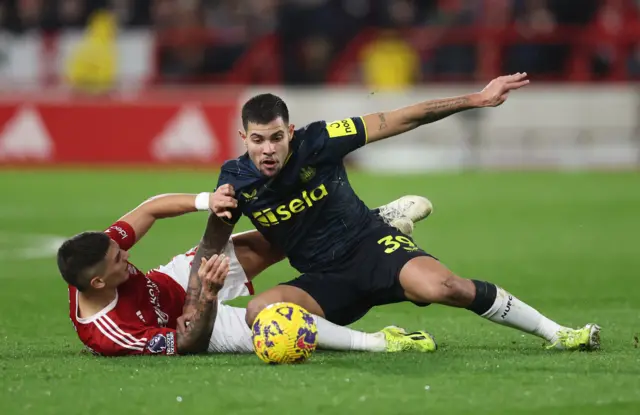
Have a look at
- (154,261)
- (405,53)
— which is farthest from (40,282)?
(405,53)

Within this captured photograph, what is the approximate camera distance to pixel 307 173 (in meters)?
7.18

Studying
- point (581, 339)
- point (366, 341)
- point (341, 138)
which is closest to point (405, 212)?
point (341, 138)

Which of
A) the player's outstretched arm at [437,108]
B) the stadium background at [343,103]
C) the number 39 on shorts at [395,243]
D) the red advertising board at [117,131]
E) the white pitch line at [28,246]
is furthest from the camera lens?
the red advertising board at [117,131]

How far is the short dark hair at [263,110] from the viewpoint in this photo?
22.5 feet

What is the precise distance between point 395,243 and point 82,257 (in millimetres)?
1846

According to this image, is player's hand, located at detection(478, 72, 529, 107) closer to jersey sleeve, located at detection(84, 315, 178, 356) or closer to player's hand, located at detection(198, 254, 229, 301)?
player's hand, located at detection(198, 254, 229, 301)

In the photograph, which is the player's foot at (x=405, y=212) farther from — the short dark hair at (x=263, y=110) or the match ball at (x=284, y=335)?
the match ball at (x=284, y=335)

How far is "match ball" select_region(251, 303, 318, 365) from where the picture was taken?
644 centimetres

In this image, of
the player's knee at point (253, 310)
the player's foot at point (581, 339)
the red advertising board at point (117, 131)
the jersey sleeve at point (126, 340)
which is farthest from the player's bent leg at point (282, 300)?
the red advertising board at point (117, 131)

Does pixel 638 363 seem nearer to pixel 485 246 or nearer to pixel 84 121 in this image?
pixel 485 246

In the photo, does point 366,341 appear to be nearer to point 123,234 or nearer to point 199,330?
point 199,330

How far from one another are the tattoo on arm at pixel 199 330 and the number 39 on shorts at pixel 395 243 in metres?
1.11

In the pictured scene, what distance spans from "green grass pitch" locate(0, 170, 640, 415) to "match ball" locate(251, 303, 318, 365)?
12 cm

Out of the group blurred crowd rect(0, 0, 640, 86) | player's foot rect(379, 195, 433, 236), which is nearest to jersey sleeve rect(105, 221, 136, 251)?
player's foot rect(379, 195, 433, 236)
